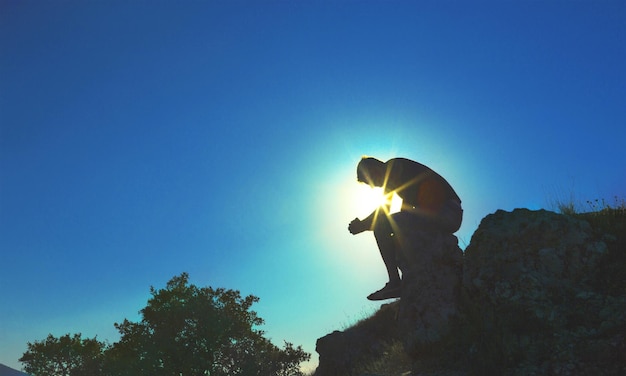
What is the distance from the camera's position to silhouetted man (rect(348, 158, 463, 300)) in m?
8.14

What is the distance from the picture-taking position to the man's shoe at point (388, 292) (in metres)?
8.05

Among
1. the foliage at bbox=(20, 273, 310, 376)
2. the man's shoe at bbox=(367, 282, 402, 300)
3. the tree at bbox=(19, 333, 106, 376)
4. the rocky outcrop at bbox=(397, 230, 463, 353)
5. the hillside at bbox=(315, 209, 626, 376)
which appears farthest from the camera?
the tree at bbox=(19, 333, 106, 376)

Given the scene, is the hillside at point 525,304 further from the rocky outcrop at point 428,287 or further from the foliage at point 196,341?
the foliage at point 196,341

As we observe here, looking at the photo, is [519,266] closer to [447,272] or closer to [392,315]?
[447,272]

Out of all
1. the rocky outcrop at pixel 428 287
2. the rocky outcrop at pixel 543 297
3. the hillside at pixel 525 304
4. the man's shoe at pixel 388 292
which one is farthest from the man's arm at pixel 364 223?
the rocky outcrop at pixel 543 297

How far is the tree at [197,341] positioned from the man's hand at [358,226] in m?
12.1

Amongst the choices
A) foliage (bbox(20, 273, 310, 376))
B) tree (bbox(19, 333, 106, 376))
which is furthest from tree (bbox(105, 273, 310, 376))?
tree (bbox(19, 333, 106, 376))

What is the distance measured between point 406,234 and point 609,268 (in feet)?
10.9

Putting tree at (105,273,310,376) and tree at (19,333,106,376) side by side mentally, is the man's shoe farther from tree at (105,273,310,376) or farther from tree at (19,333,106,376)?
tree at (19,333,106,376)

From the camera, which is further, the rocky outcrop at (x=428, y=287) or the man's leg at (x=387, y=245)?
the man's leg at (x=387, y=245)

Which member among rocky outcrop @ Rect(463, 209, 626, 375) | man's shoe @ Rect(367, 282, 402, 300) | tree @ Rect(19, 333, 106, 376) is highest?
tree @ Rect(19, 333, 106, 376)

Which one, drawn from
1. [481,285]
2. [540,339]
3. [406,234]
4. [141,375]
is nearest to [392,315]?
[406,234]

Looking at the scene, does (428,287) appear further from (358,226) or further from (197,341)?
(197,341)

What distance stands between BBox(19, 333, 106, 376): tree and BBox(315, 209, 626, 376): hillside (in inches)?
1167
